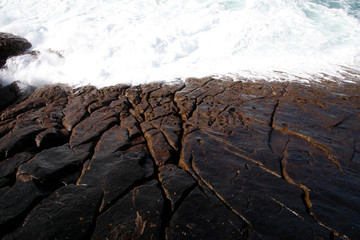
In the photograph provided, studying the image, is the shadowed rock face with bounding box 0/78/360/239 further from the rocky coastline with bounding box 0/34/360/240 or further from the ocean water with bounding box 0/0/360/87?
the ocean water with bounding box 0/0/360/87

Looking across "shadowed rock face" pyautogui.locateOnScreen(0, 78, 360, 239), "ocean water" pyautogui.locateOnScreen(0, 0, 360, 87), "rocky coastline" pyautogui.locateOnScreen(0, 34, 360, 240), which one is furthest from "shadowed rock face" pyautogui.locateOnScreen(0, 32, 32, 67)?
"shadowed rock face" pyautogui.locateOnScreen(0, 78, 360, 239)

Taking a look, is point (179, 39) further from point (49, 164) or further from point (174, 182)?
point (174, 182)

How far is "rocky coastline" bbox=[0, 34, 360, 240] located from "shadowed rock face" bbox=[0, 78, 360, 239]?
17 mm

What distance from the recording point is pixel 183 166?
10.7 feet

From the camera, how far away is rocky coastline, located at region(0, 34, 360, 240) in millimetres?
2389

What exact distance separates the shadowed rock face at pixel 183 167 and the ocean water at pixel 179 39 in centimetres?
216

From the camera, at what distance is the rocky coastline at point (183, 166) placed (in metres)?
2.39

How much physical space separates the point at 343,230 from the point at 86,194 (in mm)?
3304

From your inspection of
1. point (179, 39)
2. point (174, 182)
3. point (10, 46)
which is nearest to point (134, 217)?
point (174, 182)

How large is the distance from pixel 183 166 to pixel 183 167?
0.8 inches

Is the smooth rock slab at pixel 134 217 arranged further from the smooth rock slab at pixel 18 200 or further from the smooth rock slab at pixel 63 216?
the smooth rock slab at pixel 18 200

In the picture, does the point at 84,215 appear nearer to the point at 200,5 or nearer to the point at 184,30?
the point at 184,30

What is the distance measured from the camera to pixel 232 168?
10.4 ft

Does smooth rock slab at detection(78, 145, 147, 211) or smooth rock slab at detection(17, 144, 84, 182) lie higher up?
smooth rock slab at detection(17, 144, 84, 182)
